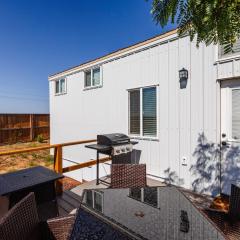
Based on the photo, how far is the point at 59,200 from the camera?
3.90 meters

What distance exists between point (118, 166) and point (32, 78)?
29.7 meters

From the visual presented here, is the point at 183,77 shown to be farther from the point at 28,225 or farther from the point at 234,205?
the point at 28,225

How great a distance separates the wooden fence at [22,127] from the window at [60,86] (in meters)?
6.36

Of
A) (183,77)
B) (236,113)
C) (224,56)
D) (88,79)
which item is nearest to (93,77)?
(88,79)

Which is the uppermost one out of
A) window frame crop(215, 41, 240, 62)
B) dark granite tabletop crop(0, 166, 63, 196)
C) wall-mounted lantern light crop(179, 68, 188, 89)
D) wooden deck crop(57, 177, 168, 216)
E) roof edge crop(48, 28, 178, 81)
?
roof edge crop(48, 28, 178, 81)

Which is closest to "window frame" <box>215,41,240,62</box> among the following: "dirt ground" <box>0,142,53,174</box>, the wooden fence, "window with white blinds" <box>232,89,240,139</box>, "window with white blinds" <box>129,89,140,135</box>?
"window with white blinds" <box>232,89,240,139</box>

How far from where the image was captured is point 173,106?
4.58 metres

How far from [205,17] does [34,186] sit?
2.39 meters

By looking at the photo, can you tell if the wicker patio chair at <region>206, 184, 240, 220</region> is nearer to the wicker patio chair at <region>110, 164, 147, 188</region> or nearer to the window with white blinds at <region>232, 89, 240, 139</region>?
the wicker patio chair at <region>110, 164, 147, 188</region>

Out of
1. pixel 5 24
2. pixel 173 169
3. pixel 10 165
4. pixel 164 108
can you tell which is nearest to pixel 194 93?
pixel 164 108

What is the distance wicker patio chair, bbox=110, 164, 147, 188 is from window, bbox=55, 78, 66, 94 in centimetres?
636

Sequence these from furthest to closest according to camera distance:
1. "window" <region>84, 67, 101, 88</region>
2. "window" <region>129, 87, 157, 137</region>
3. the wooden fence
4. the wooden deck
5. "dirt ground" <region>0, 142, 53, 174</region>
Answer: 1. the wooden fence
2. "dirt ground" <region>0, 142, 53, 174</region>
3. "window" <region>84, 67, 101, 88</region>
4. "window" <region>129, 87, 157, 137</region>
5. the wooden deck

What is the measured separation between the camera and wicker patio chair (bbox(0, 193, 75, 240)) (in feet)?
4.38

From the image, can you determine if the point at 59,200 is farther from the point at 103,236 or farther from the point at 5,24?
the point at 5,24
